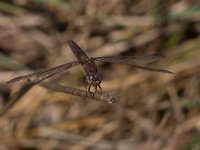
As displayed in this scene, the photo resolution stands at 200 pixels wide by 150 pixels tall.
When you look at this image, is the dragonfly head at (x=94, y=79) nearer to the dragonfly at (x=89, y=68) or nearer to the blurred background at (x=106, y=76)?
the dragonfly at (x=89, y=68)

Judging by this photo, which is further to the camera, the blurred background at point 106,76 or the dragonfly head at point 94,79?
the blurred background at point 106,76

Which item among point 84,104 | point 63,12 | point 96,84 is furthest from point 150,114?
point 96,84

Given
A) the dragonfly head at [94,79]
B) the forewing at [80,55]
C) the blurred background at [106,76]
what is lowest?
the dragonfly head at [94,79]

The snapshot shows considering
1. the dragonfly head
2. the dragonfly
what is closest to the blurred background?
the dragonfly

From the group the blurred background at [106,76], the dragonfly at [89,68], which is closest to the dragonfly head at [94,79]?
the dragonfly at [89,68]

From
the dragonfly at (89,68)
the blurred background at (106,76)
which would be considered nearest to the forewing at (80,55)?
the dragonfly at (89,68)

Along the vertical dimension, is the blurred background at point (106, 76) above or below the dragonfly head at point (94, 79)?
above

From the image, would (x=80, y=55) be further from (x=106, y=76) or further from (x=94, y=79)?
(x=106, y=76)

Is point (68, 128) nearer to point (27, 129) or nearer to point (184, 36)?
point (27, 129)

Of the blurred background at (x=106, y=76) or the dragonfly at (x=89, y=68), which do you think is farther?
the blurred background at (x=106, y=76)
